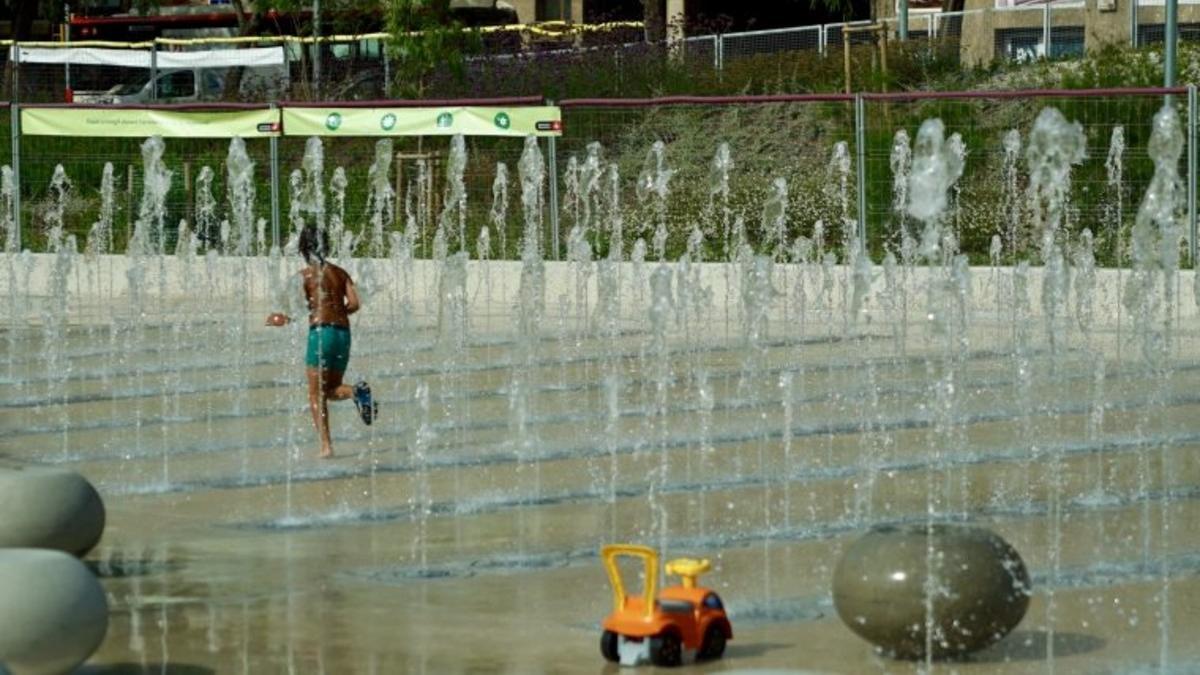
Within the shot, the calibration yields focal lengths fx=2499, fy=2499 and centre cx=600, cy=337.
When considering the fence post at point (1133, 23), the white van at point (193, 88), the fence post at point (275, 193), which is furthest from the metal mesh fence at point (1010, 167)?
the white van at point (193, 88)

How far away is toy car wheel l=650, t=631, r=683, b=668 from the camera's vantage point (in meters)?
8.43

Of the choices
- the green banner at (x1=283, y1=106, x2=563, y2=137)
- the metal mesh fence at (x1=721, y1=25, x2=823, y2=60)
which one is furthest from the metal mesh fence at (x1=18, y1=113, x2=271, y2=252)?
the metal mesh fence at (x1=721, y1=25, x2=823, y2=60)

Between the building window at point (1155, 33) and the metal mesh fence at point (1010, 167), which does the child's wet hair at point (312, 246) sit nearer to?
the metal mesh fence at point (1010, 167)

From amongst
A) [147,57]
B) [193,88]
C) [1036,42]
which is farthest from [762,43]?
[147,57]

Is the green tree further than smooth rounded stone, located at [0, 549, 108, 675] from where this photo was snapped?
Yes

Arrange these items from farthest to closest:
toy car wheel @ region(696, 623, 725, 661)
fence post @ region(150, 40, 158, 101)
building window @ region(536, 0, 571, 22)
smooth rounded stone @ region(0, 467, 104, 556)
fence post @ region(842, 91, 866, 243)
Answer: building window @ region(536, 0, 571, 22)
fence post @ region(150, 40, 158, 101)
fence post @ region(842, 91, 866, 243)
smooth rounded stone @ region(0, 467, 104, 556)
toy car wheel @ region(696, 623, 725, 661)

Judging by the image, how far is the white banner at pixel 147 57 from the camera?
124 ft

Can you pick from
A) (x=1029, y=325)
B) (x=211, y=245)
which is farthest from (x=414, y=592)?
(x=211, y=245)

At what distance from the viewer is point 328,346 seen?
14.0 m

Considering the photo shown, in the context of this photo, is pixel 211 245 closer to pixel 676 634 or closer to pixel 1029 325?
pixel 1029 325

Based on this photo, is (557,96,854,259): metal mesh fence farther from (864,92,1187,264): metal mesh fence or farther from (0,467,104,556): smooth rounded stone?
(0,467,104,556): smooth rounded stone

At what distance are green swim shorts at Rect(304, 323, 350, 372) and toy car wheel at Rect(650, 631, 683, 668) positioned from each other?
586cm

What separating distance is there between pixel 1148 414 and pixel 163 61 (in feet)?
83.9

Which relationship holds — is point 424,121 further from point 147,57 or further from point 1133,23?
point 147,57
